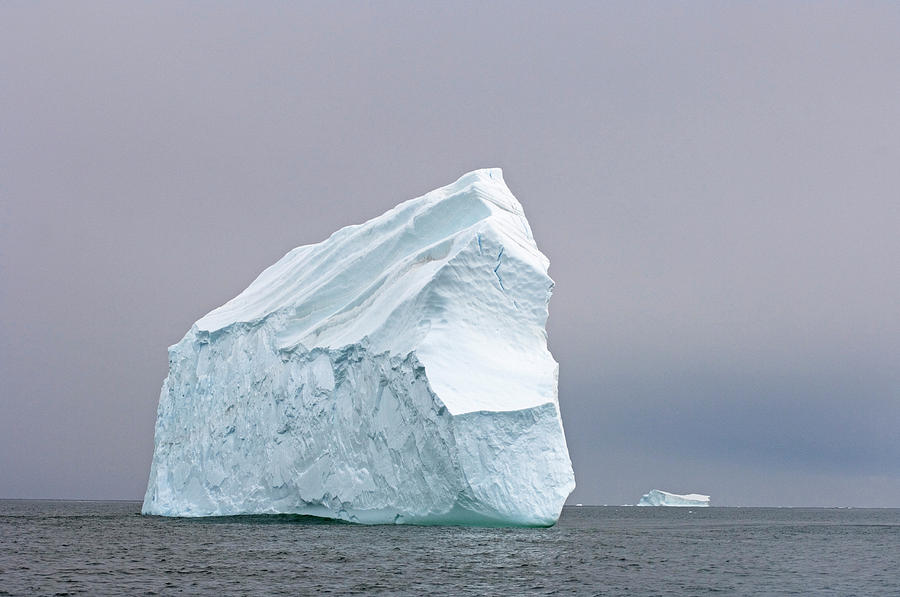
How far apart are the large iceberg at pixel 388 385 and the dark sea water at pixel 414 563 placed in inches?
44.3

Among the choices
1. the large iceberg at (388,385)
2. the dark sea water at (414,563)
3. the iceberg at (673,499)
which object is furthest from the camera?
the iceberg at (673,499)

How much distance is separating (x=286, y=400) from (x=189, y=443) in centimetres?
453

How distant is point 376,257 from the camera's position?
1155 inches

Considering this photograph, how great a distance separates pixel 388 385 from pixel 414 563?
7.99 metres

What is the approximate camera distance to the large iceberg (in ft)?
77.8

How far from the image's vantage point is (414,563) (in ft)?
57.5

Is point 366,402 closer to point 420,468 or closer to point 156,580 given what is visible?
point 420,468

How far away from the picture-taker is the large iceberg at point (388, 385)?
23703mm

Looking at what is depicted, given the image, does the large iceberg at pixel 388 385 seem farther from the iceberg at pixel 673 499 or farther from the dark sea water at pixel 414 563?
the iceberg at pixel 673 499

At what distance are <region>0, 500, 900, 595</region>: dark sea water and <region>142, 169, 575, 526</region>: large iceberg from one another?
44.3 inches

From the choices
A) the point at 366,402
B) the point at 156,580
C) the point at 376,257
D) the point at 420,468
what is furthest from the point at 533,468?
the point at 156,580

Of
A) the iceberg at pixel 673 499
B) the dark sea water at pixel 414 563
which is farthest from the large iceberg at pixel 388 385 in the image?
the iceberg at pixel 673 499

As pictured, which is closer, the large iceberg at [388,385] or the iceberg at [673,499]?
the large iceberg at [388,385]

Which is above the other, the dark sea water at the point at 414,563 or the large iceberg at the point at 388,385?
the large iceberg at the point at 388,385
